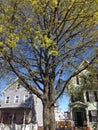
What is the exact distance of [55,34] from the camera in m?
10.0

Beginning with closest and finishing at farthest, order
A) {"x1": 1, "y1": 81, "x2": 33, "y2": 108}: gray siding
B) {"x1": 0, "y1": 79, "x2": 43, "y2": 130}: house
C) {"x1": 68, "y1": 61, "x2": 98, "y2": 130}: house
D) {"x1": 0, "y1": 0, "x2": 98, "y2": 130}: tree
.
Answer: {"x1": 0, "y1": 0, "x2": 98, "y2": 130}: tree → {"x1": 68, "y1": 61, "x2": 98, "y2": 130}: house → {"x1": 0, "y1": 79, "x2": 43, "y2": 130}: house → {"x1": 1, "y1": 81, "x2": 33, "y2": 108}: gray siding

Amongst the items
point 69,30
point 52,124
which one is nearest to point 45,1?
point 69,30

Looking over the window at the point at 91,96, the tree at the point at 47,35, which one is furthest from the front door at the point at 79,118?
the tree at the point at 47,35

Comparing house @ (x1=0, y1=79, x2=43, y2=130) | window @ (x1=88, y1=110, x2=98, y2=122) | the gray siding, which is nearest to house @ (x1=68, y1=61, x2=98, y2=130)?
window @ (x1=88, y1=110, x2=98, y2=122)

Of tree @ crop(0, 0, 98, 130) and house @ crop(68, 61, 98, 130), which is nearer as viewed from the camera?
tree @ crop(0, 0, 98, 130)

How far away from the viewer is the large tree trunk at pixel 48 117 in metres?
9.21

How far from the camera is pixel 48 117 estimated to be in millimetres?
9289

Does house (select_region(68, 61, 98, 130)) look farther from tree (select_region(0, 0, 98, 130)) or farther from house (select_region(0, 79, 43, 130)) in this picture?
tree (select_region(0, 0, 98, 130))

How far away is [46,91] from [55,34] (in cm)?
320

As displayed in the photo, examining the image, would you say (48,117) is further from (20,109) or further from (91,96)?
(20,109)

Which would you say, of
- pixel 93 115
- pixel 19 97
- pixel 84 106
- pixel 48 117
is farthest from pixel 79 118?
pixel 48 117

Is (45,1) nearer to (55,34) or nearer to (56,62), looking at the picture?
(55,34)

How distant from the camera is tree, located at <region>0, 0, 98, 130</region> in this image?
322 inches

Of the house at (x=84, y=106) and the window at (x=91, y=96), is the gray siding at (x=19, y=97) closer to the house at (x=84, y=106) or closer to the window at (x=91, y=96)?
the house at (x=84, y=106)
